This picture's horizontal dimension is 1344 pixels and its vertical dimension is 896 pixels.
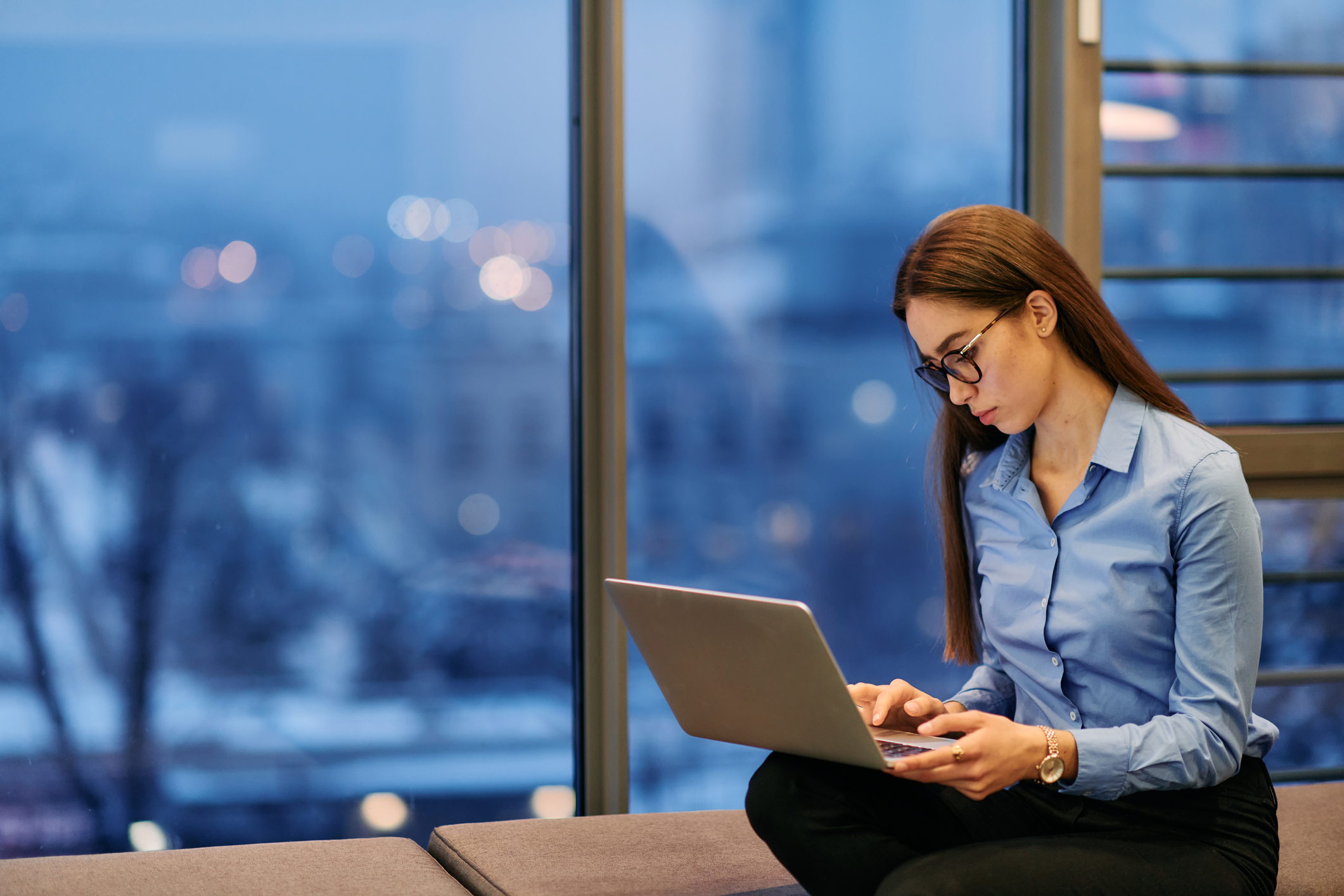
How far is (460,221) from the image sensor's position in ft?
8.59

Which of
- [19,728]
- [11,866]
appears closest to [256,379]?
[19,728]

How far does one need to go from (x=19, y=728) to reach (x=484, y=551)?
3.39ft

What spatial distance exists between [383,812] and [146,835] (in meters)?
0.50

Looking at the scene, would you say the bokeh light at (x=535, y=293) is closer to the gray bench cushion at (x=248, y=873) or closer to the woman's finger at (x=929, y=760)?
the gray bench cushion at (x=248, y=873)

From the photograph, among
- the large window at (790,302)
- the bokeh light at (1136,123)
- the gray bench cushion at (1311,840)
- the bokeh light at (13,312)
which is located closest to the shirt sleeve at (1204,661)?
the gray bench cushion at (1311,840)

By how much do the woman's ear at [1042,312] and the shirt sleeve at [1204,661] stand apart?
0.82ft

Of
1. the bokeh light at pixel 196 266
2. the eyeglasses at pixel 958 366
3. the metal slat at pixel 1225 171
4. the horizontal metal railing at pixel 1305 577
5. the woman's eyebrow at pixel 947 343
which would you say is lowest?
the horizontal metal railing at pixel 1305 577

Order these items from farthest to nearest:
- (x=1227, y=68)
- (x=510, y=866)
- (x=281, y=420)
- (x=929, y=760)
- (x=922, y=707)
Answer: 1. (x=1227, y=68)
2. (x=281, y=420)
3. (x=510, y=866)
4. (x=922, y=707)
5. (x=929, y=760)

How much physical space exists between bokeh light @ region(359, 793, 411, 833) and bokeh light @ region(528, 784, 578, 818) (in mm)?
294

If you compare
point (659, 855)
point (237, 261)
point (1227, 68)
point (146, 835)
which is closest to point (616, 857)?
point (659, 855)

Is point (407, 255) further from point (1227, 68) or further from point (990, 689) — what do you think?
point (1227, 68)

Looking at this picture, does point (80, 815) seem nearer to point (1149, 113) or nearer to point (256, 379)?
point (256, 379)

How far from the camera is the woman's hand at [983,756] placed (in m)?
1.19

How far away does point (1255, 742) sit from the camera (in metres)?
1.37
